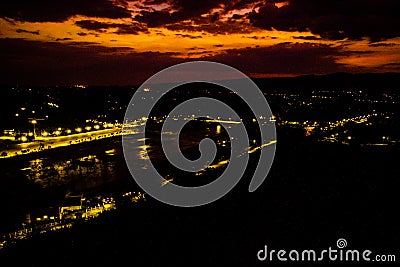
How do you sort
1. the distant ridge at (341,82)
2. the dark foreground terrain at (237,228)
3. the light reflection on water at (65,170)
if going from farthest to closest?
the distant ridge at (341,82), the light reflection on water at (65,170), the dark foreground terrain at (237,228)

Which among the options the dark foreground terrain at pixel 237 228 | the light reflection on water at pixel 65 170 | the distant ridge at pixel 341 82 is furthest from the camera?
the distant ridge at pixel 341 82

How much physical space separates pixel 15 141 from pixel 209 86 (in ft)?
184

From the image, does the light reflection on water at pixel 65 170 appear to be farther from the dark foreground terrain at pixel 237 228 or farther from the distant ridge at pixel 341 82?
the distant ridge at pixel 341 82

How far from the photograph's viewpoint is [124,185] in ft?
63.1

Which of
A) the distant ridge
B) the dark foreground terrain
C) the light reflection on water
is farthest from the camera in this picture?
the distant ridge

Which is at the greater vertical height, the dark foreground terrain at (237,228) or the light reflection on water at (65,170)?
the dark foreground terrain at (237,228)

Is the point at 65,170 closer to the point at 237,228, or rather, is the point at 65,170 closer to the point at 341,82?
the point at 237,228

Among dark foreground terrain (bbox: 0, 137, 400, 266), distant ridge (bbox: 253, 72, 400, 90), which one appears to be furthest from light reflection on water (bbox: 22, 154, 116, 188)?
distant ridge (bbox: 253, 72, 400, 90)

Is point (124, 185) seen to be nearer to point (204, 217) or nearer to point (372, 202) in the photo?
point (204, 217)

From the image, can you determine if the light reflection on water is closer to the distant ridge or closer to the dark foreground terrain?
the dark foreground terrain

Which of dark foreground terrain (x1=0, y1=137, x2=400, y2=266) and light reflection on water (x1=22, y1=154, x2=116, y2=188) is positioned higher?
dark foreground terrain (x1=0, y1=137, x2=400, y2=266)

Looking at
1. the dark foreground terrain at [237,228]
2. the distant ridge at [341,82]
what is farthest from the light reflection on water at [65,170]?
the distant ridge at [341,82]

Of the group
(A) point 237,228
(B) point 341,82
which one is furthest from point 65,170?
(B) point 341,82

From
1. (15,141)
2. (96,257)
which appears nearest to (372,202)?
(96,257)
